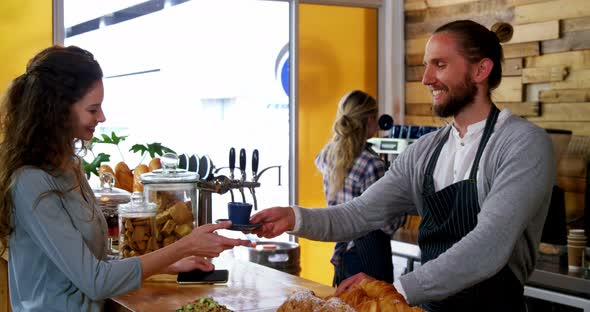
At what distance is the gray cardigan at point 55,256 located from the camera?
77.0 inches

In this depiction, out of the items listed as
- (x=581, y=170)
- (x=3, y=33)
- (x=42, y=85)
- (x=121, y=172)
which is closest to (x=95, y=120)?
(x=42, y=85)

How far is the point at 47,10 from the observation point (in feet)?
15.0

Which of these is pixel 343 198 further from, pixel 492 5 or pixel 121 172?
pixel 492 5

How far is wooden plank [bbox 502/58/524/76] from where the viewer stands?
4676 millimetres

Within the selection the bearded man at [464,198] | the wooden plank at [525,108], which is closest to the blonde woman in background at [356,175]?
the wooden plank at [525,108]

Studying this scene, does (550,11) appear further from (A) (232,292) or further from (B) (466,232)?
(A) (232,292)

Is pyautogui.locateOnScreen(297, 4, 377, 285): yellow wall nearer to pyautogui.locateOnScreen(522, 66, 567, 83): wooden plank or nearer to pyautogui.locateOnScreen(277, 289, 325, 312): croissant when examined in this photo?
pyautogui.locateOnScreen(522, 66, 567, 83): wooden plank

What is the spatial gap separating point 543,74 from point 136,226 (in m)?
2.81

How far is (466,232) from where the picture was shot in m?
2.35

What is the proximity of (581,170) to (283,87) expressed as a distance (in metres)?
2.18

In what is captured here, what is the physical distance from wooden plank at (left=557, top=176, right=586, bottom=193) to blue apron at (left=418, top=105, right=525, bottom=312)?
81.1 inches

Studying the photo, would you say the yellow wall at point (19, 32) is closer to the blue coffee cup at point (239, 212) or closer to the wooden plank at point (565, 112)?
the blue coffee cup at point (239, 212)

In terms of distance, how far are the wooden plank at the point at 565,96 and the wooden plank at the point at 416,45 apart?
129 centimetres

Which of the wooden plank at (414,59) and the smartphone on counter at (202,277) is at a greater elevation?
the wooden plank at (414,59)
